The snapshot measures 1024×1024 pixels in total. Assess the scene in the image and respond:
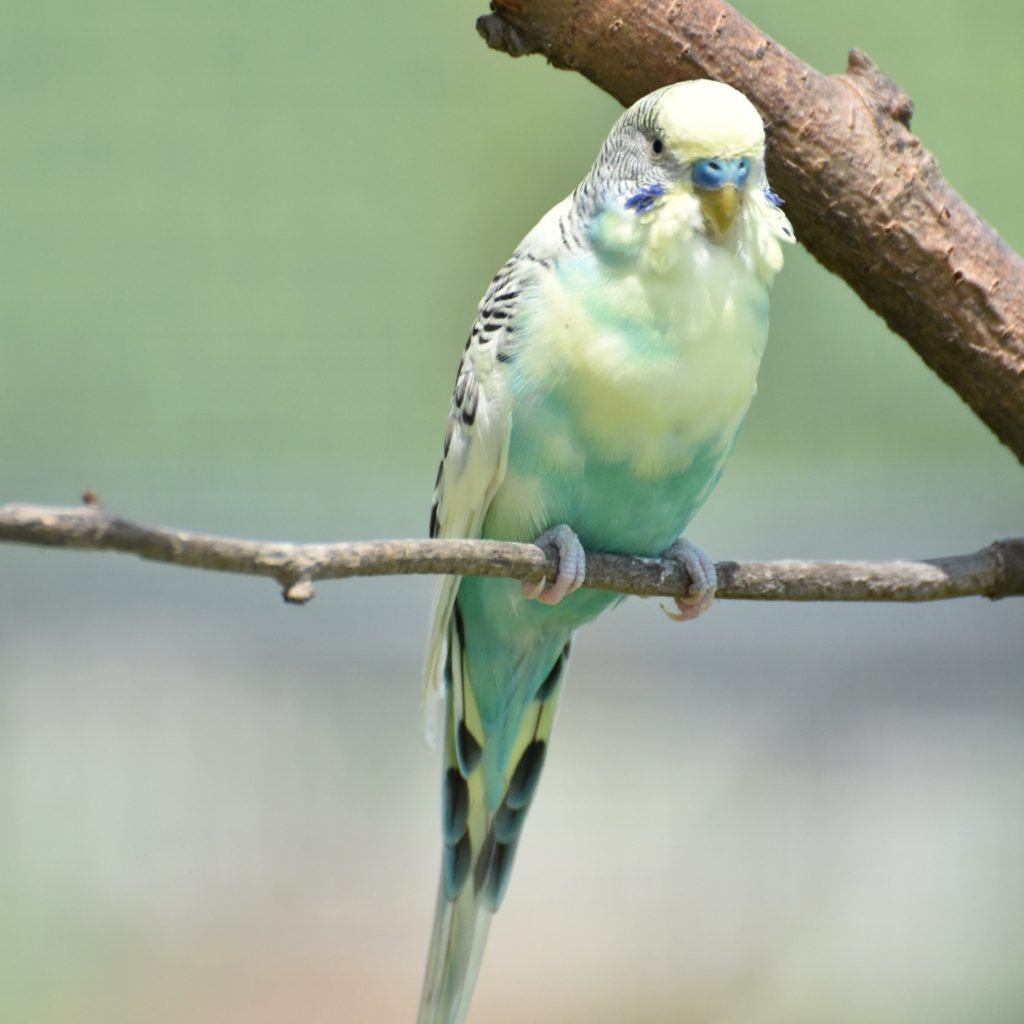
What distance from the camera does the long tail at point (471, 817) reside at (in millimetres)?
1767

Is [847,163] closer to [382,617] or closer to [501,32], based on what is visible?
[501,32]

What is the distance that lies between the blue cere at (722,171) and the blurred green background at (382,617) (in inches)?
87.1

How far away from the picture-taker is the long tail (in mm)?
1767

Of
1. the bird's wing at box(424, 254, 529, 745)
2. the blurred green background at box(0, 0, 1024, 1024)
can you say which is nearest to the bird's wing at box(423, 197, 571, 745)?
the bird's wing at box(424, 254, 529, 745)

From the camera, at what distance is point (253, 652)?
3.52 m

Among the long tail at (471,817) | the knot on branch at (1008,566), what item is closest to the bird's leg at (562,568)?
the long tail at (471,817)

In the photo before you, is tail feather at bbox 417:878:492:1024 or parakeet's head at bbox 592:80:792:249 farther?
tail feather at bbox 417:878:492:1024

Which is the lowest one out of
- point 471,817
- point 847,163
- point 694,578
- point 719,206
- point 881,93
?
point 471,817

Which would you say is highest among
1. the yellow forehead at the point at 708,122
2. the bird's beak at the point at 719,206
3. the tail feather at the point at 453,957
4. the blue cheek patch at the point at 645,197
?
the yellow forehead at the point at 708,122

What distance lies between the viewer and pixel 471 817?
5.91 feet

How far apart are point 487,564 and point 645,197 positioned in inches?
18.5

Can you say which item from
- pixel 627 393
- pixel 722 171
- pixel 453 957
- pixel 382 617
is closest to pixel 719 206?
pixel 722 171

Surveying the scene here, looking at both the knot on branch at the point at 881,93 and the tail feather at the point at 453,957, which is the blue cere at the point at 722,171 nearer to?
the knot on branch at the point at 881,93

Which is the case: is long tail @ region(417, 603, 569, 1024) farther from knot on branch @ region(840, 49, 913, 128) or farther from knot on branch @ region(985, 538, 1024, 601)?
knot on branch @ region(840, 49, 913, 128)
